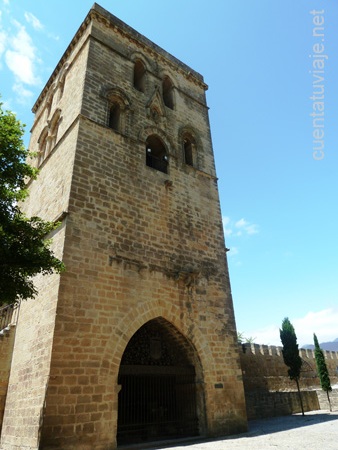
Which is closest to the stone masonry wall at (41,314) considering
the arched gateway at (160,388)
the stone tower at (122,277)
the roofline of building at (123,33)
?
the stone tower at (122,277)

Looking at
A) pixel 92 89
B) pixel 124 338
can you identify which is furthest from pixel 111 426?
pixel 92 89

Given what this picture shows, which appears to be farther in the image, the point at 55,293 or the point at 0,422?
the point at 0,422

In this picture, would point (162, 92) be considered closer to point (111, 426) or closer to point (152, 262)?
point (152, 262)

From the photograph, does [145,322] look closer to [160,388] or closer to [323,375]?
[160,388]

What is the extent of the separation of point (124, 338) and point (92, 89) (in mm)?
7351

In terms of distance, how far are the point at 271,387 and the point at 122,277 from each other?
462 inches

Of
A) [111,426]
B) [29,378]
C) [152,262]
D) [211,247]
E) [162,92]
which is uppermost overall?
[162,92]

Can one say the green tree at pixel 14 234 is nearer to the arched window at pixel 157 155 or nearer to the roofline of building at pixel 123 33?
the arched window at pixel 157 155

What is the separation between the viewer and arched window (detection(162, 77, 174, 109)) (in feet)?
44.0

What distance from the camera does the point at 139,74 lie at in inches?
508

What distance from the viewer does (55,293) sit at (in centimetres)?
705

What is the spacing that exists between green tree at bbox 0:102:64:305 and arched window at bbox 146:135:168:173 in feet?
17.4

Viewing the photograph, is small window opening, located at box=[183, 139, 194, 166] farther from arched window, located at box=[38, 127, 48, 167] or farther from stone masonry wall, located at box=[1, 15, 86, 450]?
arched window, located at box=[38, 127, 48, 167]

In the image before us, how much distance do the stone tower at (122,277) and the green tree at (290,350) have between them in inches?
250
